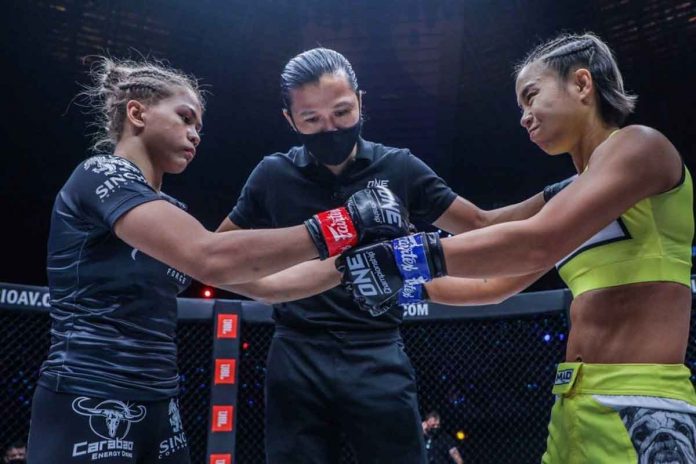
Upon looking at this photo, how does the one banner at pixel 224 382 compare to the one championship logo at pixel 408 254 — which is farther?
the one banner at pixel 224 382

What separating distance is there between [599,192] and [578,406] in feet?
1.41

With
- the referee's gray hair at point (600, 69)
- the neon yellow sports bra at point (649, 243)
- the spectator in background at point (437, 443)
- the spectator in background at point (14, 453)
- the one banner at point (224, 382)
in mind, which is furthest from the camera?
the spectator in background at point (437, 443)

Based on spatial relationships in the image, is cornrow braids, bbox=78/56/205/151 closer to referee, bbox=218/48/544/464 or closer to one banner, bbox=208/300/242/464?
referee, bbox=218/48/544/464

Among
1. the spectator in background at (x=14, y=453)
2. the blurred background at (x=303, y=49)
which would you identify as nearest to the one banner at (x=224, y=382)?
the spectator in background at (x=14, y=453)

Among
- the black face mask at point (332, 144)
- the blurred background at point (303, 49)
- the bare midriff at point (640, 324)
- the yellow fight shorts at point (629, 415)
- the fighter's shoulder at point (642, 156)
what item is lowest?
the yellow fight shorts at point (629, 415)

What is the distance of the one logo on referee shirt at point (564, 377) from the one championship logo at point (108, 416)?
3.02 ft

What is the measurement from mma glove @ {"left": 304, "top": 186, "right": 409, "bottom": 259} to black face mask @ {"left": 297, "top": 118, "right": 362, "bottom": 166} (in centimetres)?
40

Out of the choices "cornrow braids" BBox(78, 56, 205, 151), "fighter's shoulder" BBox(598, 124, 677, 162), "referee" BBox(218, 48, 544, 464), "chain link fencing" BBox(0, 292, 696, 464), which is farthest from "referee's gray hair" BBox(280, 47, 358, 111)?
"chain link fencing" BBox(0, 292, 696, 464)

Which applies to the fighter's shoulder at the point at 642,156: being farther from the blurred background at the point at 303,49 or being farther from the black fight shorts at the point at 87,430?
the blurred background at the point at 303,49

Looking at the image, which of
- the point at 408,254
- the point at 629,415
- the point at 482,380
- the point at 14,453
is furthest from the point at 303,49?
the point at 629,415

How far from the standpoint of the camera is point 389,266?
1308 mm

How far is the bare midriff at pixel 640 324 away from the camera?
129 centimetres

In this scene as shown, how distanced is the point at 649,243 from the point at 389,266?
0.52 metres

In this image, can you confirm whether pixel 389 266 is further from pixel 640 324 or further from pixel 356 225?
pixel 640 324
